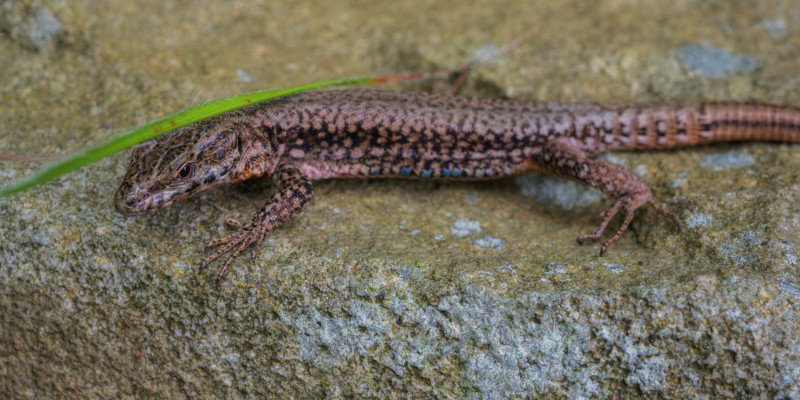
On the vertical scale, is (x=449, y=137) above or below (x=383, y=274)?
above

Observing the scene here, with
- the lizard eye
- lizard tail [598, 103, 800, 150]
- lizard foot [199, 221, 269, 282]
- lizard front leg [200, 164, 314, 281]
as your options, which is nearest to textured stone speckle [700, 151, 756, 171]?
lizard tail [598, 103, 800, 150]

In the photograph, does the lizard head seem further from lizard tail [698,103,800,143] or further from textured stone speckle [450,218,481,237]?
lizard tail [698,103,800,143]

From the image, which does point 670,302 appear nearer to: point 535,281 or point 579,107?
point 535,281

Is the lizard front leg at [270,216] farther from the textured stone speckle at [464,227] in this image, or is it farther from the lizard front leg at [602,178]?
the lizard front leg at [602,178]

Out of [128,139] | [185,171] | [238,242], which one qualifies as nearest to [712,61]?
[238,242]

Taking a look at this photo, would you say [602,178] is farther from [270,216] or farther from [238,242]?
[238,242]

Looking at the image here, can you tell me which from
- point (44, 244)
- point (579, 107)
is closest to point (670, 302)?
point (579, 107)

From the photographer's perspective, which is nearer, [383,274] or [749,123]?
[383,274]
